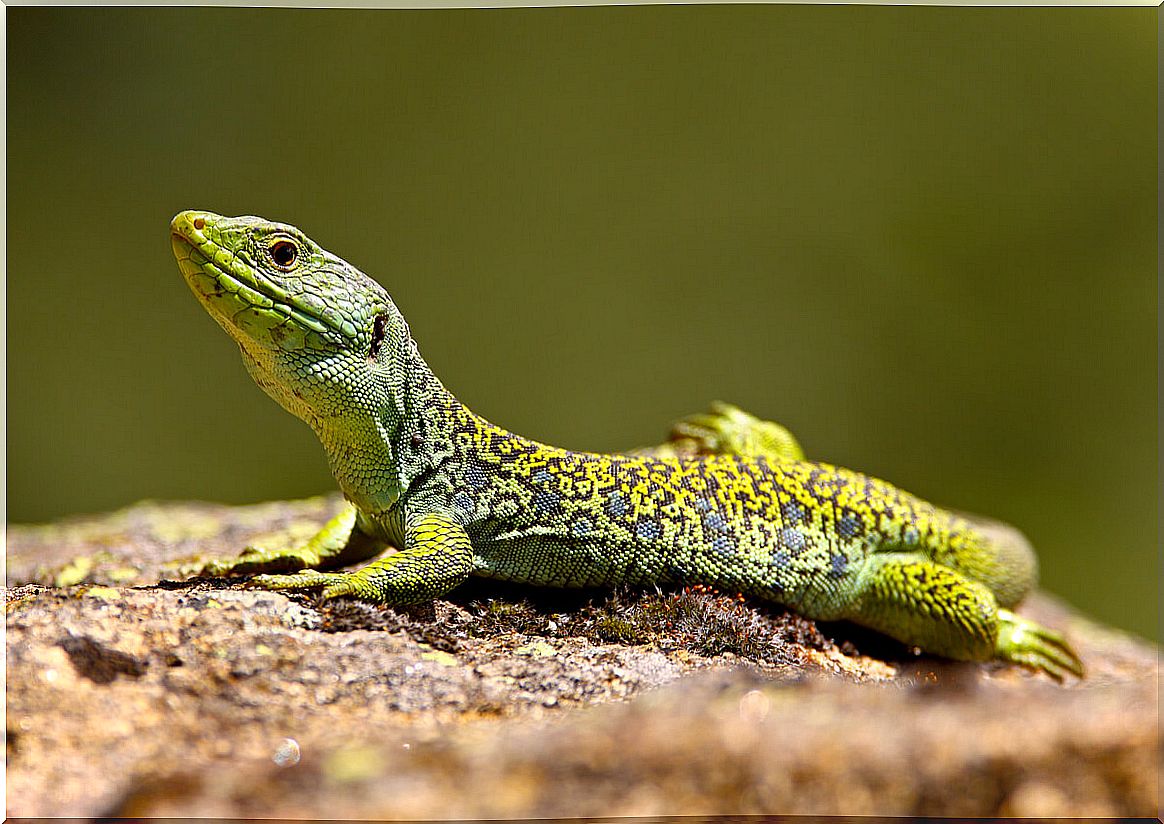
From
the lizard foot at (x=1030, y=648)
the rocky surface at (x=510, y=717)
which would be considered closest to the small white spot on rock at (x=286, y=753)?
the rocky surface at (x=510, y=717)

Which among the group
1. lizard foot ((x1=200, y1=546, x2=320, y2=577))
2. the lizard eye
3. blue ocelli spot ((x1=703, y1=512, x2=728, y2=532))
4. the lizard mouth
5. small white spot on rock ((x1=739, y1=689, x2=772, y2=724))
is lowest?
lizard foot ((x1=200, y1=546, x2=320, y2=577))

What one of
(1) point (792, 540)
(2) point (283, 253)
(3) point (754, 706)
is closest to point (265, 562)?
(2) point (283, 253)

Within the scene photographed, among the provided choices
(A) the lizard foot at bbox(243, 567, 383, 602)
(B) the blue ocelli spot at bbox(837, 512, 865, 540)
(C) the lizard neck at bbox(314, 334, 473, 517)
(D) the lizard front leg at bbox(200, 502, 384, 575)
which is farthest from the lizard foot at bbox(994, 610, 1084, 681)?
(D) the lizard front leg at bbox(200, 502, 384, 575)

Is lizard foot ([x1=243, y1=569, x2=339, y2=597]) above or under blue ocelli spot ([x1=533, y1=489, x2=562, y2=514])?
under

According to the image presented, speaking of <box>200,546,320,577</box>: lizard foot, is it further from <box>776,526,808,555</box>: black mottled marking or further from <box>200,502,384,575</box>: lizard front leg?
<box>776,526,808,555</box>: black mottled marking

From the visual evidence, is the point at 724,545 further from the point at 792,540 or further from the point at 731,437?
the point at 731,437

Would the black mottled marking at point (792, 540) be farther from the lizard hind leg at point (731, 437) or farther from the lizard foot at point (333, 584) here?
the lizard foot at point (333, 584)

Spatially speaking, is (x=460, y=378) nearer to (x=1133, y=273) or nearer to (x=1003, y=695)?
(x=1133, y=273)
